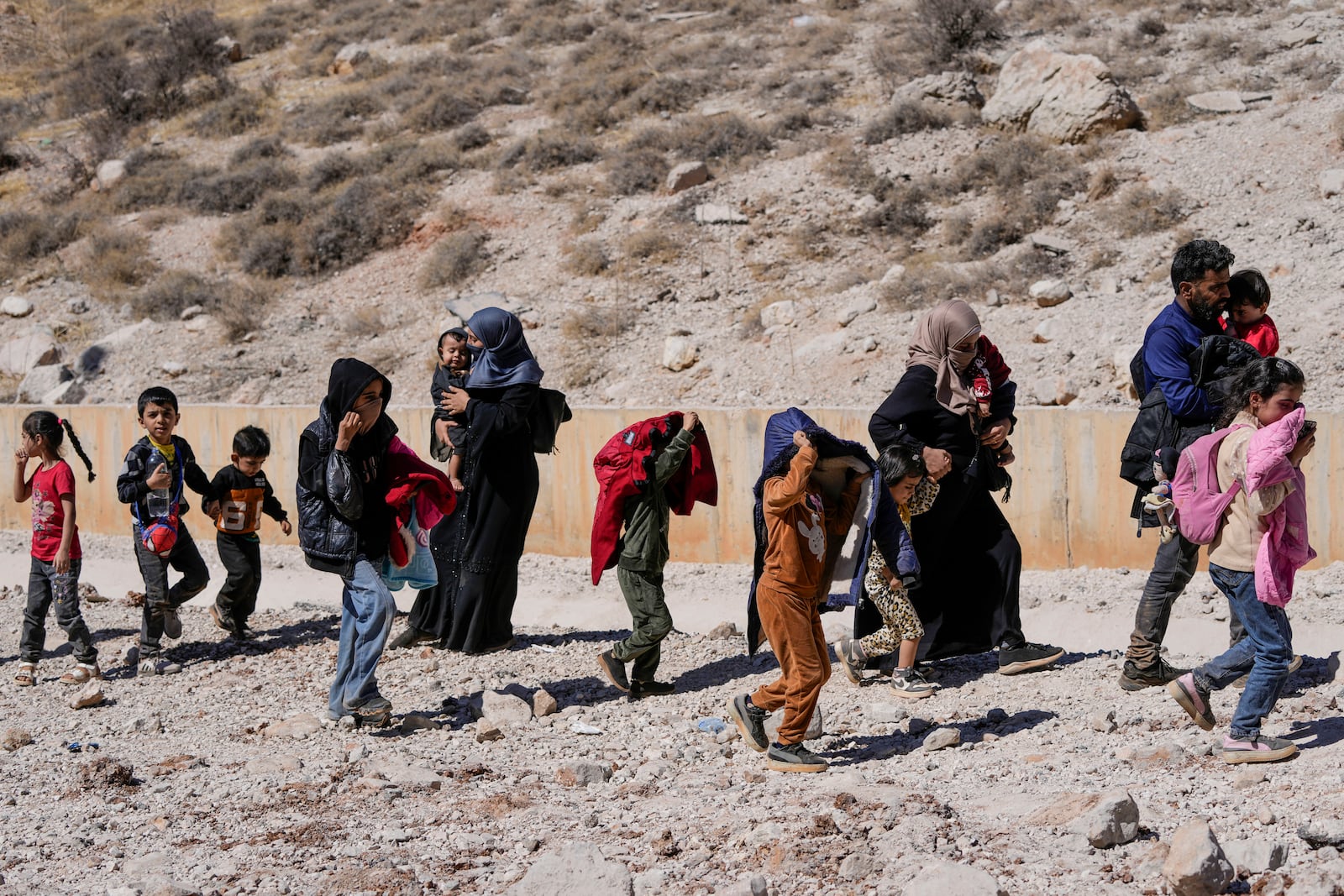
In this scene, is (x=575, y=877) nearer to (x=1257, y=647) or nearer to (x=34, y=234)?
(x=1257, y=647)

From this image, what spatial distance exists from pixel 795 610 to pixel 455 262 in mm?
14990

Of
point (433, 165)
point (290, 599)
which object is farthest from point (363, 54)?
point (290, 599)

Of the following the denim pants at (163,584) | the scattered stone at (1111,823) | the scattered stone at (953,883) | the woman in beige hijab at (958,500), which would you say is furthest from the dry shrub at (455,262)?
the scattered stone at (953,883)

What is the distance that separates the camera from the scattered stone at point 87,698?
6426 millimetres

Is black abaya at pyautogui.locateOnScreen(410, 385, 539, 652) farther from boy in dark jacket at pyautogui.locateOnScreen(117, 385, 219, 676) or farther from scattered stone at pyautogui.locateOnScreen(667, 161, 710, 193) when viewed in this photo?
scattered stone at pyautogui.locateOnScreen(667, 161, 710, 193)

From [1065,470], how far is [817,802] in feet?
16.0

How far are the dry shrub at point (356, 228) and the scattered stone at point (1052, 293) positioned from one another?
36.7 feet

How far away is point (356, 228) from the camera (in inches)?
828

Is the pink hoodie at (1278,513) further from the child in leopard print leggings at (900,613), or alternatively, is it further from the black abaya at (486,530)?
the black abaya at (486,530)

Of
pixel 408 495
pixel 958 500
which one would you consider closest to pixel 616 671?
pixel 408 495

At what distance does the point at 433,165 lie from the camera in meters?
22.6


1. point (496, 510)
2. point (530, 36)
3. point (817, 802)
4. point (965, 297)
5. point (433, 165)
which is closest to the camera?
point (817, 802)

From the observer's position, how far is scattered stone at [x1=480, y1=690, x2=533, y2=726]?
5859 mm

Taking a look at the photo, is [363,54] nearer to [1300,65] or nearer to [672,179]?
[672,179]
